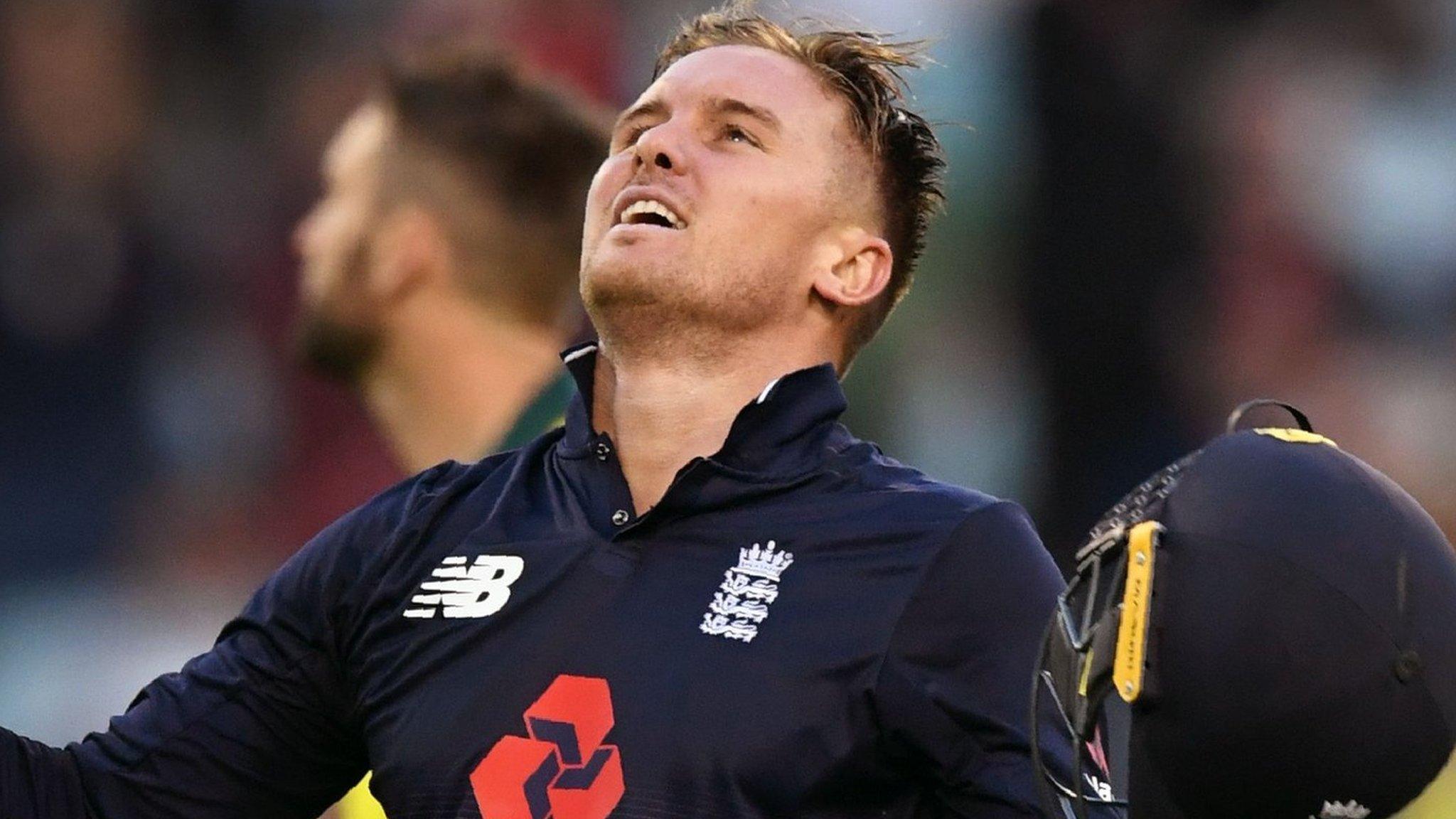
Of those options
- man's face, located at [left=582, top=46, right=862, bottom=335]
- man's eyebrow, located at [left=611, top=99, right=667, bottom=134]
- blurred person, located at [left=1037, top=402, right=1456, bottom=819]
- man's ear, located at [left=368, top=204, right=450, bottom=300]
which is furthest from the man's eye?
man's ear, located at [left=368, top=204, right=450, bottom=300]

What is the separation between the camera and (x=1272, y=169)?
534cm

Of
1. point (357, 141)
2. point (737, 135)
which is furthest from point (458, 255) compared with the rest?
point (737, 135)

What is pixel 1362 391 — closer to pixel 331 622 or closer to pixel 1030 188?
pixel 1030 188

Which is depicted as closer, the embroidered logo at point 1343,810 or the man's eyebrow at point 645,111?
the embroidered logo at point 1343,810

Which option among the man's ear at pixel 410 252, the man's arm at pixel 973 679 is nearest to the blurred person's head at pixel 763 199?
the man's arm at pixel 973 679

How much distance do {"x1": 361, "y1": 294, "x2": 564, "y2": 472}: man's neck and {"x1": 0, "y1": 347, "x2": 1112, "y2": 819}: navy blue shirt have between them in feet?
5.58

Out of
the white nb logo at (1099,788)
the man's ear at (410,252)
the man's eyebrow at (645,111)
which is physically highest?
the man's eyebrow at (645,111)

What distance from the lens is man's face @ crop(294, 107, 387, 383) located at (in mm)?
5070

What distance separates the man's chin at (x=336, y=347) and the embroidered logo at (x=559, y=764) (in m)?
2.58

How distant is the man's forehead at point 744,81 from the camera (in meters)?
3.05

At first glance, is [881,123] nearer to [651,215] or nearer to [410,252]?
[651,215]

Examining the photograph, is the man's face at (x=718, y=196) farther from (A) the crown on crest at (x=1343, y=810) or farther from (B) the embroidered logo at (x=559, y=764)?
(A) the crown on crest at (x=1343, y=810)

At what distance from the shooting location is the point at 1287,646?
177cm

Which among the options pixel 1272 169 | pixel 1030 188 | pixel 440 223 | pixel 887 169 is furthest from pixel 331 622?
pixel 1272 169
